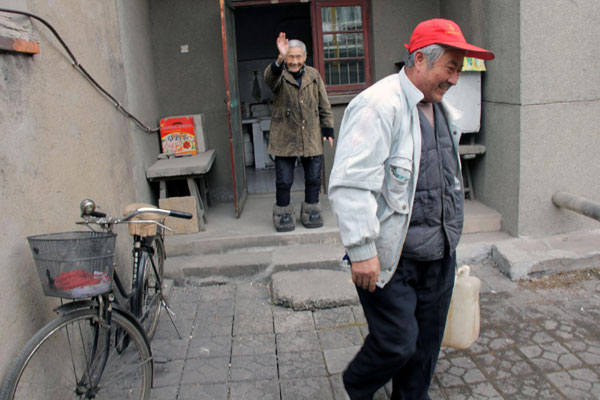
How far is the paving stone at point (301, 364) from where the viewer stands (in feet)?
12.1

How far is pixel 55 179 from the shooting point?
131 inches

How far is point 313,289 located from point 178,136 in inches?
110

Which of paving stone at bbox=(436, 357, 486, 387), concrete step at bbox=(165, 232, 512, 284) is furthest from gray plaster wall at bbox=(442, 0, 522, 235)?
paving stone at bbox=(436, 357, 486, 387)

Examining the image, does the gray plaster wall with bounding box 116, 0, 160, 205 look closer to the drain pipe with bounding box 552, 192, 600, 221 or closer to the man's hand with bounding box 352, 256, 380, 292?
the man's hand with bounding box 352, 256, 380, 292

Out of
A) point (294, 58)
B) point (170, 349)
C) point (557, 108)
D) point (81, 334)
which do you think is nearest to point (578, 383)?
point (170, 349)

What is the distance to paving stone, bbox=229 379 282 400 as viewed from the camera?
3465 millimetres

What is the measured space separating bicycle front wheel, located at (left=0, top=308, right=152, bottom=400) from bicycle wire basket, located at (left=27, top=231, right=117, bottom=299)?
0.51 ft

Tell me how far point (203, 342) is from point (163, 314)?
643 mm

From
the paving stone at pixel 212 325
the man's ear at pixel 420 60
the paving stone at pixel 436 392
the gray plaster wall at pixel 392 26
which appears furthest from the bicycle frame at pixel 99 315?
the gray plaster wall at pixel 392 26

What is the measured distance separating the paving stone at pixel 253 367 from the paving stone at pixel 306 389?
0.15 meters

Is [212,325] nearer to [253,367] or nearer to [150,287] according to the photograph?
[150,287]

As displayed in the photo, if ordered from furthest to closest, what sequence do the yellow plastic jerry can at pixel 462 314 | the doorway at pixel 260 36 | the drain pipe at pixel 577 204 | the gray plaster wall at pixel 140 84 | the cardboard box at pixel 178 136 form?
the doorway at pixel 260 36 → the cardboard box at pixel 178 136 → the gray plaster wall at pixel 140 84 → the drain pipe at pixel 577 204 → the yellow plastic jerry can at pixel 462 314

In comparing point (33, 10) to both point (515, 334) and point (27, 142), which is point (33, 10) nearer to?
point (27, 142)

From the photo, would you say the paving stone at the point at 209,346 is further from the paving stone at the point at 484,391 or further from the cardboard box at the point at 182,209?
the cardboard box at the point at 182,209
